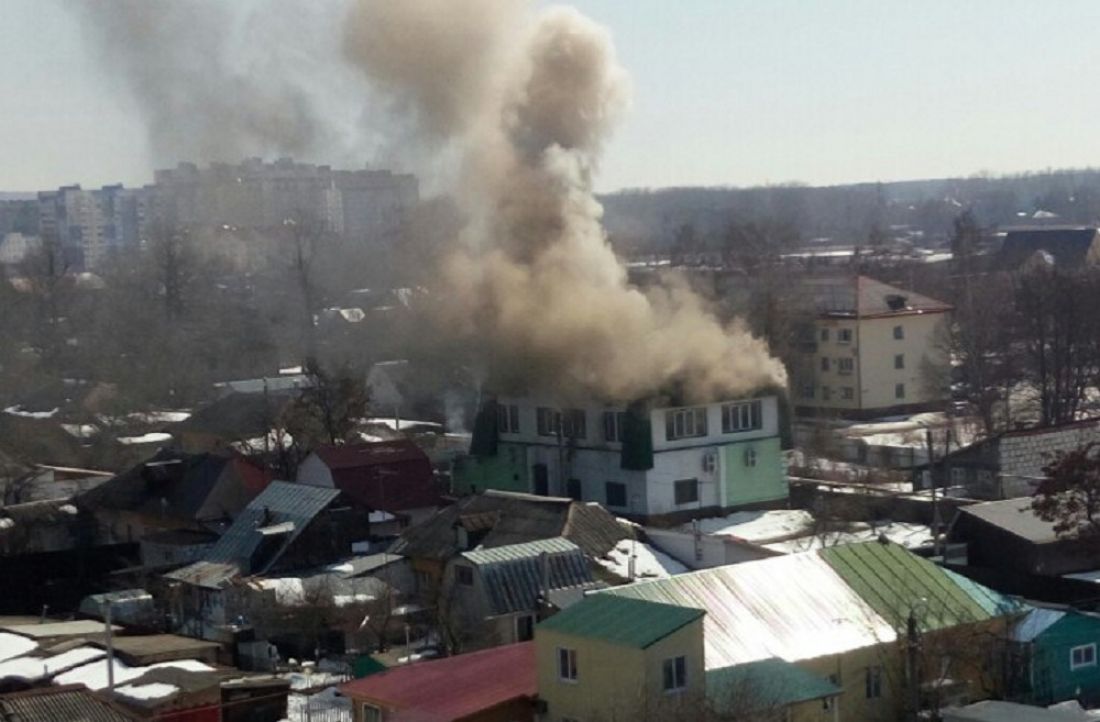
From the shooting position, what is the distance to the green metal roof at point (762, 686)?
12047mm

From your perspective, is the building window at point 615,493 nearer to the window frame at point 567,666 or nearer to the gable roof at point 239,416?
the gable roof at point 239,416

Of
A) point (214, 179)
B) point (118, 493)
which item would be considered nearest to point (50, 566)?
point (118, 493)

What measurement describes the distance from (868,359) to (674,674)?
947 inches

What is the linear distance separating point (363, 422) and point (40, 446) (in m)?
6.29

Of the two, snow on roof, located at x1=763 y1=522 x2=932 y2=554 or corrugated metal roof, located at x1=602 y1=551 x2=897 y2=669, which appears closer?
corrugated metal roof, located at x1=602 y1=551 x2=897 y2=669

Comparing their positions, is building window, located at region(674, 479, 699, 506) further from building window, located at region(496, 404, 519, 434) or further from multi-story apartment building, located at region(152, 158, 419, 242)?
multi-story apartment building, located at region(152, 158, 419, 242)

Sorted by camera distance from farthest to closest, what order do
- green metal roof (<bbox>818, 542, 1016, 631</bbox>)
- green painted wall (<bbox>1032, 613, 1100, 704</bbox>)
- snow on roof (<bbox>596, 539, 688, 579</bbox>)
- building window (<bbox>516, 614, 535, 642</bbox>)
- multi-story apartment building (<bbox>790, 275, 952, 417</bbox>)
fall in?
1. multi-story apartment building (<bbox>790, 275, 952, 417</bbox>)
2. snow on roof (<bbox>596, 539, 688, 579</bbox>)
3. building window (<bbox>516, 614, 535, 642</bbox>)
4. green metal roof (<bbox>818, 542, 1016, 631</bbox>)
5. green painted wall (<bbox>1032, 613, 1100, 704</bbox>)

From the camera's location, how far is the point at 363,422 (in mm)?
31344

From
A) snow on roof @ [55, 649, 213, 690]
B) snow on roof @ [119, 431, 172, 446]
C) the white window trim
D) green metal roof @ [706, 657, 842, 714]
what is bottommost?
snow on roof @ [119, 431, 172, 446]

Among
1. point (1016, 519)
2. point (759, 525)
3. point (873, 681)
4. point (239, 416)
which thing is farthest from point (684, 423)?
point (873, 681)

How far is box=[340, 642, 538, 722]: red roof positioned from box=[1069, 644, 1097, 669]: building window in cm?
442

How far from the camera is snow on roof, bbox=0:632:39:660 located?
16.8 meters

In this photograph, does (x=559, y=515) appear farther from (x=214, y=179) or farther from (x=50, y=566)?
(x=214, y=179)

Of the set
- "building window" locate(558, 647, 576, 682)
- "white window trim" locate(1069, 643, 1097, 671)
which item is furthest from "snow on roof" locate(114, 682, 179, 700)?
"white window trim" locate(1069, 643, 1097, 671)
